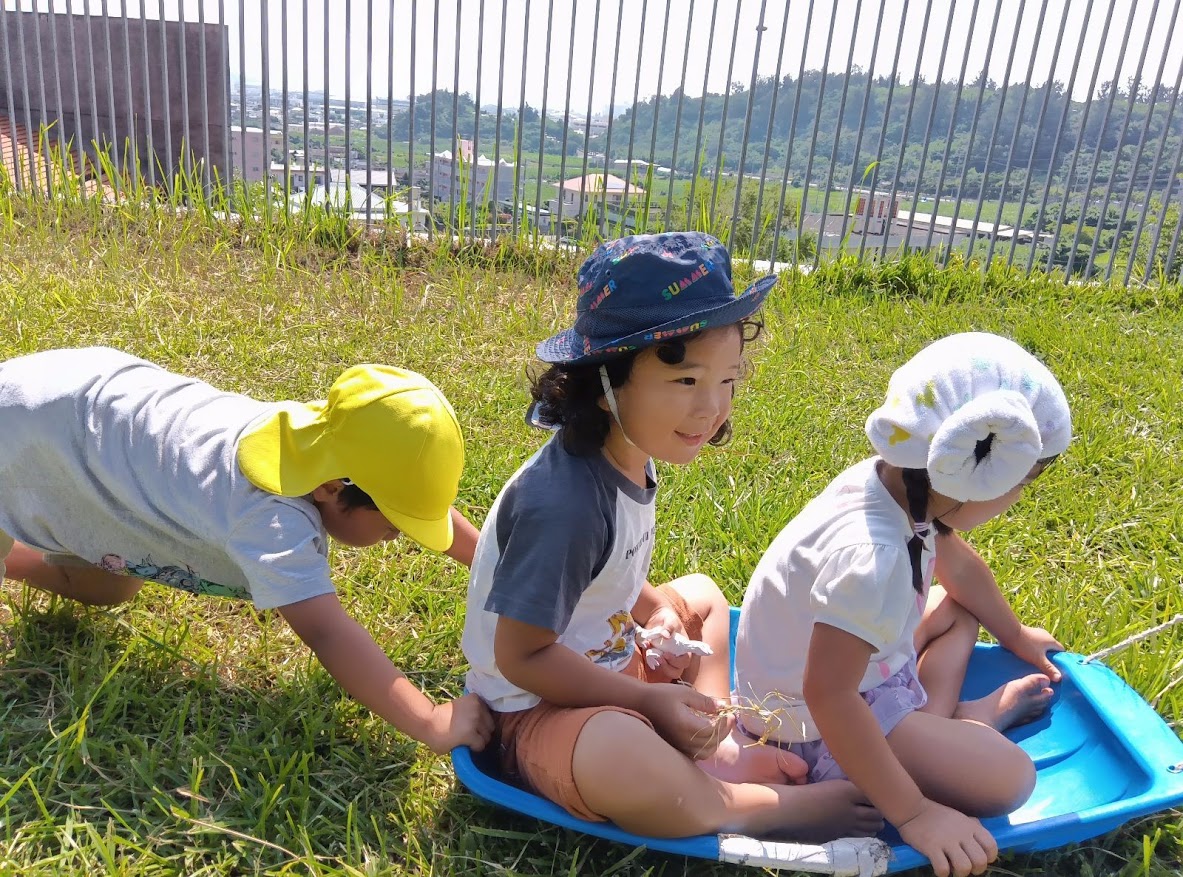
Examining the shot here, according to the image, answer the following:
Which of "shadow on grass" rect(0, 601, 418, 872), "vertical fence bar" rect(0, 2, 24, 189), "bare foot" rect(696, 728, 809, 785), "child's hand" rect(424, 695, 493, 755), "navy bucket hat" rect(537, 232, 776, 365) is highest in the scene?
"navy bucket hat" rect(537, 232, 776, 365)

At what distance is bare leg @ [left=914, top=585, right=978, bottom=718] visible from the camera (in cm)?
191

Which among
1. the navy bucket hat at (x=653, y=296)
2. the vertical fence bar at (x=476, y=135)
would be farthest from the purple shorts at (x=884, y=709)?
the vertical fence bar at (x=476, y=135)

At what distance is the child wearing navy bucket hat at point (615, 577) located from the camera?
151 centimetres

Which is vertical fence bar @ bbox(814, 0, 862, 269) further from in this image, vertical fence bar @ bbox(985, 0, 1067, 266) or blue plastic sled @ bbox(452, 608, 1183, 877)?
blue plastic sled @ bbox(452, 608, 1183, 877)

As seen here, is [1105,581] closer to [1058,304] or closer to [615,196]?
[1058,304]

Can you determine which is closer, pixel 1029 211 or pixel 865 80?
pixel 865 80

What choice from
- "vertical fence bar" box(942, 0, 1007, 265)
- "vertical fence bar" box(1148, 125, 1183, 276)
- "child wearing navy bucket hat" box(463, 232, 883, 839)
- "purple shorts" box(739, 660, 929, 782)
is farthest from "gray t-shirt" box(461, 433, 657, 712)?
"vertical fence bar" box(1148, 125, 1183, 276)

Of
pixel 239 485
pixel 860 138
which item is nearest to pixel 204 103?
pixel 860 138

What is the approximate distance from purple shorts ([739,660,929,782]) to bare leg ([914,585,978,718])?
0.11 m

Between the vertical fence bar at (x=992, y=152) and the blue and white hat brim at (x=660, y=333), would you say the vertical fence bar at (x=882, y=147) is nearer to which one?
the vertical fence bar at (x=992, y=152)

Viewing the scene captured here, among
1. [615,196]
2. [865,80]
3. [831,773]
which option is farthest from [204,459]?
[865,80]

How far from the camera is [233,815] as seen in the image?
160 centimetres

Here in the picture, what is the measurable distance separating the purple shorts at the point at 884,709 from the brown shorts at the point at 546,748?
0.35m

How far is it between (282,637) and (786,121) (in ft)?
14.5
